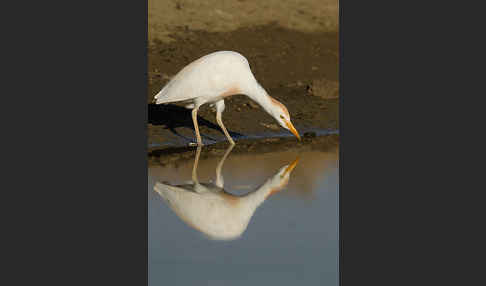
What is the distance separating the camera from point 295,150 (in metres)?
11.5

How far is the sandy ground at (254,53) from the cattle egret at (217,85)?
69cm

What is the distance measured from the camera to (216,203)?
870cm

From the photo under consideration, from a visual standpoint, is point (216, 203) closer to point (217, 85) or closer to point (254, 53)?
point (217, 85)

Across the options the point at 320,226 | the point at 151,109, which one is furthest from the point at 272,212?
the point at 151,109

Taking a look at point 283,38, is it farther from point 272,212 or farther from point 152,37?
point 272,212

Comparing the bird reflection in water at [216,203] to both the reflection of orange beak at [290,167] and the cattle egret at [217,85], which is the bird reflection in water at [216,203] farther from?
the cattle egret at [217,85]

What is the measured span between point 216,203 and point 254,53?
786cm

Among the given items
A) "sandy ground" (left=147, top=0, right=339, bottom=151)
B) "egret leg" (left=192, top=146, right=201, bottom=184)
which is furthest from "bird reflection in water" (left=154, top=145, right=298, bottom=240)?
"sandy ground" (left=147, top=0, right=339, bottom=151)

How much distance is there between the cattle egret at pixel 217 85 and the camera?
445 inches

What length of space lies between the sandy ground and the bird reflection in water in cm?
211

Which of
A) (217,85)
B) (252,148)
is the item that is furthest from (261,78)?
(217,85)

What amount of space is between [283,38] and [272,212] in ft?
30.5

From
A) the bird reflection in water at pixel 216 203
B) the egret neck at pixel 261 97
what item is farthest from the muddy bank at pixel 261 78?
the bird reflection in water at pixel 216 203

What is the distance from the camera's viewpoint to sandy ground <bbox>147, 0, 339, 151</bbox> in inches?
502
